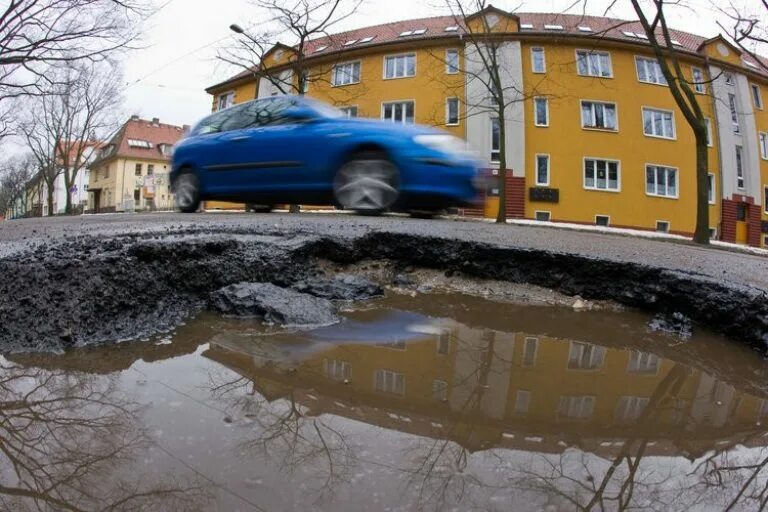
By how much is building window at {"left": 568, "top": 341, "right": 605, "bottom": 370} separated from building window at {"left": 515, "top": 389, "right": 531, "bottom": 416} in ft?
1.45

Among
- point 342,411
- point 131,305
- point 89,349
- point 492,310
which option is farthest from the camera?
point 492,310

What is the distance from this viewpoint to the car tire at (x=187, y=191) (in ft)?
25.2

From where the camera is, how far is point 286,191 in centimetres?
680

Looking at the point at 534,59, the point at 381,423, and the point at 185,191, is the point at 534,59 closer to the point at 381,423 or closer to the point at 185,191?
the point at 185,191

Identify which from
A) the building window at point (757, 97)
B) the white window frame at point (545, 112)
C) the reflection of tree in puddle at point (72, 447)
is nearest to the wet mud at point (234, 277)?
the reflection of tree in puddle at point (72, 447)

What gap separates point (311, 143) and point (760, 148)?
27.8 m

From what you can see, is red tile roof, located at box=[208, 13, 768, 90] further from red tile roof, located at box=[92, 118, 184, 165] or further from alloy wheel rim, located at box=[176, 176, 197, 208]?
red tile roof, located at box=[92, 118, 184, 165]

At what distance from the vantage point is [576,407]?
199 centimetres

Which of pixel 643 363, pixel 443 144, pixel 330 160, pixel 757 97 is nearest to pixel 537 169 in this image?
pixel 757 97

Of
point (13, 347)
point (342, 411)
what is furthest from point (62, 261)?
point (342, 411)

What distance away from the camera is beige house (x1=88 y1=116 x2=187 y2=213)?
164 feet

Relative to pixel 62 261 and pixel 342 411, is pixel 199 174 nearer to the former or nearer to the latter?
pixel 62 261

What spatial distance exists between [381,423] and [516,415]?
523 millimetres

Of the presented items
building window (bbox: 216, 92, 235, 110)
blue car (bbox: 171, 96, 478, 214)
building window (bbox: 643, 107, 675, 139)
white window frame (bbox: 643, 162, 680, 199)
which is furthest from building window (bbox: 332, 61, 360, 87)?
→ blue car (bbox: 171, 96, 478, 214)
